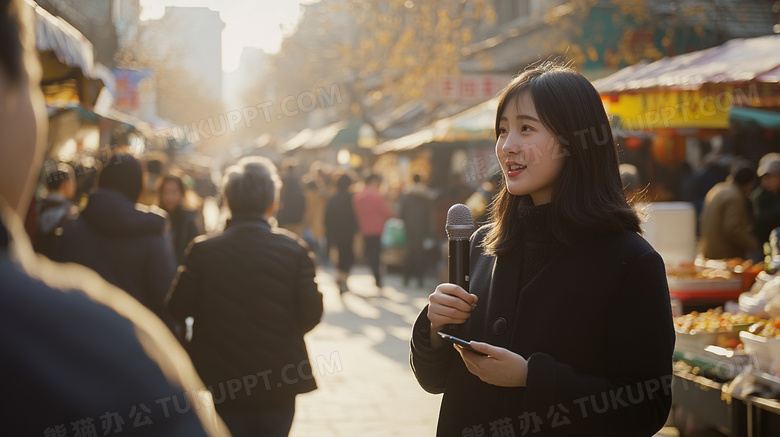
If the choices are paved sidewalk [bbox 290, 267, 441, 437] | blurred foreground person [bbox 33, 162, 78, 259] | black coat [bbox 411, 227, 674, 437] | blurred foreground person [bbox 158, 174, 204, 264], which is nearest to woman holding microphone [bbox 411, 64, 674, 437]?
black coat [bbox 411, 227, 674, 437]

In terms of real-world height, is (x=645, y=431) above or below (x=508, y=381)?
below

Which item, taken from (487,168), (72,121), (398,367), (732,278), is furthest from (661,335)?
(487,168)

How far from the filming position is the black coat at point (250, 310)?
423cm

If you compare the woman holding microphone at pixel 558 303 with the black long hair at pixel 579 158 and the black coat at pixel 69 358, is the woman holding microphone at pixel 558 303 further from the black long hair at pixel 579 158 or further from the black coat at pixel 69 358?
the black coat at pixel 69 358

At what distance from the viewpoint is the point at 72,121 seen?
471 inches

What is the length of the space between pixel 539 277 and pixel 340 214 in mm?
13014

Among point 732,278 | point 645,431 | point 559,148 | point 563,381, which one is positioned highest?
point 559,148

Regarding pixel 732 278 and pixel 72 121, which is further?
pixel 72 121

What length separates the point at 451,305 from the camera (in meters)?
2.37


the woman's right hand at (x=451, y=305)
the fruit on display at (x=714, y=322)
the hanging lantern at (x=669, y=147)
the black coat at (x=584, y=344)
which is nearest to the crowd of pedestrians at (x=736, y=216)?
the fruit on display at (x=714, y=322)

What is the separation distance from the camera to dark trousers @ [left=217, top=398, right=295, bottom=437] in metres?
4.18

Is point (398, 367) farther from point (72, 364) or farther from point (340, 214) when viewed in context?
point (72, 364)

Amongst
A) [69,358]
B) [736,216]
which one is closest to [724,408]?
[736,216]

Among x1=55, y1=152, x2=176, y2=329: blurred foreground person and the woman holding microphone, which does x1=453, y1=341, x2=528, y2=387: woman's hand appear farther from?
x1=55, y1=152, x2=176, y2=329: blurred foreground person
